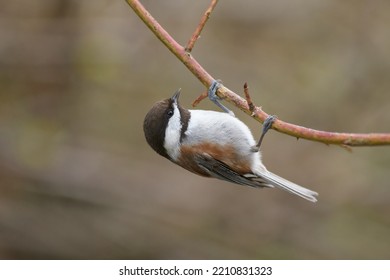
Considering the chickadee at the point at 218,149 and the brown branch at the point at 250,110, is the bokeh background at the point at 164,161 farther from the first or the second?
the brown branch at the point at 250,110

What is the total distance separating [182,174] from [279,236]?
1.62m

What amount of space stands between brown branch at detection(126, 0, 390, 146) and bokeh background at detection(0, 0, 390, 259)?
13.6 feet

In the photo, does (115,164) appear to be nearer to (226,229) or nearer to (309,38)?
(226,229)

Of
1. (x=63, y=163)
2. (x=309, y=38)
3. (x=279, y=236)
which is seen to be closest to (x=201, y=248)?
(x=279, y=236)

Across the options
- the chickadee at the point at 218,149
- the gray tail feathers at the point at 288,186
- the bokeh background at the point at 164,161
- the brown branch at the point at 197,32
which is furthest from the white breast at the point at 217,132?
the bokeh background at the point at 164,161

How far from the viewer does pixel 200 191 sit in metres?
8.39

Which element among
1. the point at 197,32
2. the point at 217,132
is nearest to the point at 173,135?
the point at 217,132

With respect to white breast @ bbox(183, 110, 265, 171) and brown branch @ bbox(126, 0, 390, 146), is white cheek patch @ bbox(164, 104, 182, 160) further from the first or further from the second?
brown branch @ bbox(126, 0, 390, 146)

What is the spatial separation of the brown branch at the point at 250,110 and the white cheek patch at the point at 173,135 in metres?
1.00

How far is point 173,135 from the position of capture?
3.91 m

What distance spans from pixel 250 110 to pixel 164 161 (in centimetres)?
597

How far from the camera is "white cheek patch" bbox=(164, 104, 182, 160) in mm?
3809

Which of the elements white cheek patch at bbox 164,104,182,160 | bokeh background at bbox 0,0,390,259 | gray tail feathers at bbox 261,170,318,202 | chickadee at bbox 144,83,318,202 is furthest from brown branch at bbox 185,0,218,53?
bokeh background at bbox 0,0,390,259

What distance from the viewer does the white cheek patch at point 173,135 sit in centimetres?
381
